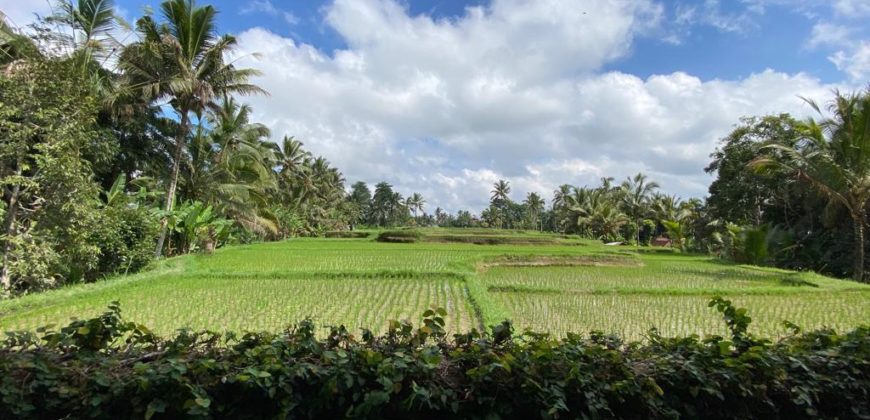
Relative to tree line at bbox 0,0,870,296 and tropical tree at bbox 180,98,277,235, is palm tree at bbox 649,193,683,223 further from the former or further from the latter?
tropical tree at bbox 180,98,277,235

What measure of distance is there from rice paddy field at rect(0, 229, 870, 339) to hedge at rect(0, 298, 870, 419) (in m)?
2.33

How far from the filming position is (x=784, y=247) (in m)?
18.1

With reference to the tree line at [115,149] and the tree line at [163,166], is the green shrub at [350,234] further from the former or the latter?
the tree line at [115,149]

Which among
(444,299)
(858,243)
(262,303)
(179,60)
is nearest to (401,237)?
(179,60)

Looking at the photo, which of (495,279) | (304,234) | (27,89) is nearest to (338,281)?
(495,279)

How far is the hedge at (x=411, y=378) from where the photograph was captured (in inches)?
77.2

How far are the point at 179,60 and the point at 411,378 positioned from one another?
1428cm

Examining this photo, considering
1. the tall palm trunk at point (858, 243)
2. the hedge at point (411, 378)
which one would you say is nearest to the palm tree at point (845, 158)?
the tall palm trunk at point (858, 243)

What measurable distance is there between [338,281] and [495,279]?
412 centimetres

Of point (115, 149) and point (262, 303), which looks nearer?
point (262, 303)

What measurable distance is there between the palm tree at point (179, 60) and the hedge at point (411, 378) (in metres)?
13.2

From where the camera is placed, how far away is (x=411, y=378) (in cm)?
210

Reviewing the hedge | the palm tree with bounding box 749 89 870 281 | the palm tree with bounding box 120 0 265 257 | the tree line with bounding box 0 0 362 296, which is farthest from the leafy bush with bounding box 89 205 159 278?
the palm tree with bounding box 749 89 870 281

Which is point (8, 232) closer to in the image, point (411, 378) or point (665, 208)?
point (411, 378)
